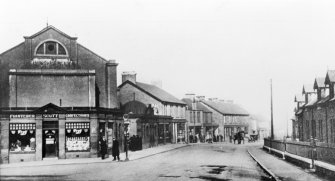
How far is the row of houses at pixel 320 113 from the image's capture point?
31.9m

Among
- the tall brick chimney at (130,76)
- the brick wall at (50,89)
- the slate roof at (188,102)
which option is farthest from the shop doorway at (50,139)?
the slate roof at (188,102)

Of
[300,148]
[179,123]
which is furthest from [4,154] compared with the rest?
[179,123]

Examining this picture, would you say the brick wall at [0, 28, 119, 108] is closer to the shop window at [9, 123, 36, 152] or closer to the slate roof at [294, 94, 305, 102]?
the shop window at [9, 123, 36, 152]

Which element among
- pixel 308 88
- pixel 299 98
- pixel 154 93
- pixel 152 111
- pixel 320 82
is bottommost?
pixel 152 111

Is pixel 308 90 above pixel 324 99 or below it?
above

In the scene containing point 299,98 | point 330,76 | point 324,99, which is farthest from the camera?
point 299,98

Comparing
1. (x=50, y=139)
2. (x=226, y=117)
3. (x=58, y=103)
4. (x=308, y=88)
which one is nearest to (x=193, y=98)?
(x=226, y=117)

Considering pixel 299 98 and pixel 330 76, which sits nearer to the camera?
pixel 330 76

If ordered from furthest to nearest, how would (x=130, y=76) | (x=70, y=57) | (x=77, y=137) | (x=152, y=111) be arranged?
1. (x=130, y=76)
2. (x=152, y=111)
3. (x=70, y=57)
4. (x=77, y=137)

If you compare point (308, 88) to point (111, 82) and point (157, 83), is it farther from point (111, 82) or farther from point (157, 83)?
point (157, 83)

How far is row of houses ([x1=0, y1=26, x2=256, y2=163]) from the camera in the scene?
1163 inches

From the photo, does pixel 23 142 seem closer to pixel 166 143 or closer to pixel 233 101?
pixel 166 143

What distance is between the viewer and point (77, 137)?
3041cm

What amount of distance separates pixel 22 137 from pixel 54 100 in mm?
4714
